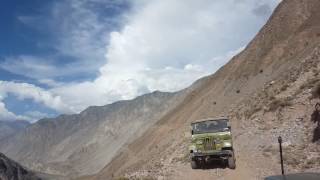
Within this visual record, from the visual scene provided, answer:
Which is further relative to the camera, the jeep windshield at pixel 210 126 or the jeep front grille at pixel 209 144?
the jeep windshield at pixel 210 126

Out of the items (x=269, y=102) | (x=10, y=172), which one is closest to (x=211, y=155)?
(x=269, y=102)

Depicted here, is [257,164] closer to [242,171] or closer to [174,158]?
[242,171]

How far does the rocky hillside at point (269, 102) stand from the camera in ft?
84.8

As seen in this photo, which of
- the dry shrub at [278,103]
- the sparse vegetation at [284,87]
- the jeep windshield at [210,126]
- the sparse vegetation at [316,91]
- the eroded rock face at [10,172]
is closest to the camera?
the jeep windshield at [210,126]

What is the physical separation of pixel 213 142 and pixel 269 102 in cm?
1269

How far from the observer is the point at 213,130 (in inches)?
998

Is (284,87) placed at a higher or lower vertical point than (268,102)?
higher

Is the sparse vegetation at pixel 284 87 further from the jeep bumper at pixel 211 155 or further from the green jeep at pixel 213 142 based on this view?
the jeep bumper at pixel 211 155

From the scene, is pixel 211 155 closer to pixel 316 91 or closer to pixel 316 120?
pixel 316 120

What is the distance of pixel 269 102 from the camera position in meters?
36.4

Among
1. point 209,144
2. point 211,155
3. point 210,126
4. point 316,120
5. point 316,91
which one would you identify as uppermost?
point 316,91

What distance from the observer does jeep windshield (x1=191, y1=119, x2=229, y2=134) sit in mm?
25344

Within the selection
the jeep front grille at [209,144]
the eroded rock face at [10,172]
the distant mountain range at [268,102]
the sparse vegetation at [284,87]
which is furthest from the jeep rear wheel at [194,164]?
the eroded rock face at [10,172]

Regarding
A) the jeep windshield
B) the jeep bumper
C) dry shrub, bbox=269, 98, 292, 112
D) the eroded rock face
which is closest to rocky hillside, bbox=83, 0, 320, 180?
dry shrub, bbox=269, 98, 292, 112
